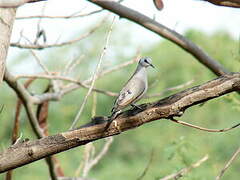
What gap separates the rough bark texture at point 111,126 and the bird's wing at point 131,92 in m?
0.11

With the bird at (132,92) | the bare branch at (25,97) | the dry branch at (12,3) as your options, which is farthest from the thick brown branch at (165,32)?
the dry branch at (12,3)

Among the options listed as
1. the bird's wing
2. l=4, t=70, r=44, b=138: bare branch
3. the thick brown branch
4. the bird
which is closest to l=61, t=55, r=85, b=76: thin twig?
l=4, t=70, r=44, b=138: bare branch

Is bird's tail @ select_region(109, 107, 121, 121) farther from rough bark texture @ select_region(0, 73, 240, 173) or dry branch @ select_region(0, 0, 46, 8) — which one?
dry branch @ select_region(0, 0, 46, 8)

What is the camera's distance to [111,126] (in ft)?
8.06

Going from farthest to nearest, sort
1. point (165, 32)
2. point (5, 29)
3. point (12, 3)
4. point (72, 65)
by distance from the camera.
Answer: point (72, 65) < point (165, 32) < point (5, 29) < point (12, 3)

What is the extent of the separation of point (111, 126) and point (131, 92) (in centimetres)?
26

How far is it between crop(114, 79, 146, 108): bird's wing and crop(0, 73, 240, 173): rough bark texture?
111 mm

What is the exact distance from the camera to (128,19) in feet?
12.2

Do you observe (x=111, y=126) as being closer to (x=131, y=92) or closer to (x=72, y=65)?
(x=131, y=92)

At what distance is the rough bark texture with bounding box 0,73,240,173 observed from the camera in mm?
2434

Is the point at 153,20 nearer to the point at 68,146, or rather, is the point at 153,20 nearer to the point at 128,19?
the point at 128,19

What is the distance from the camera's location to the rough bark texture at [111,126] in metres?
2.43

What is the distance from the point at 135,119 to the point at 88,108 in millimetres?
16240

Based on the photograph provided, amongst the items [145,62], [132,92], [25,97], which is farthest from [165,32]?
[132,92]
